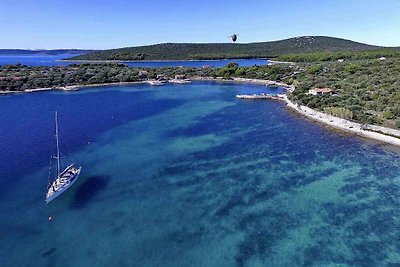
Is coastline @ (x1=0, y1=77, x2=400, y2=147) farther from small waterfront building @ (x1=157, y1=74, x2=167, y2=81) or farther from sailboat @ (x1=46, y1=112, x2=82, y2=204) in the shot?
small waterfront building @ (x1=157, y1=74, x2=167, y2=81)

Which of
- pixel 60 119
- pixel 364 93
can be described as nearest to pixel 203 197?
pixel 60 119

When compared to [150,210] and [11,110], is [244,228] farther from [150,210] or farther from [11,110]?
[11,110]

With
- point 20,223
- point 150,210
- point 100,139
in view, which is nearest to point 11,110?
point 100,139

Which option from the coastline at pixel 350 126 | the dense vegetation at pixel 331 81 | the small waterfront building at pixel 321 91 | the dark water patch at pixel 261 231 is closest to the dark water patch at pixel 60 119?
the dense vegetation at pixel 331 81

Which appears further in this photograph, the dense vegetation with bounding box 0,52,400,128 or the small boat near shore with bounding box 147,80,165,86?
the small boat near shore with bounding box 147,80,165,86

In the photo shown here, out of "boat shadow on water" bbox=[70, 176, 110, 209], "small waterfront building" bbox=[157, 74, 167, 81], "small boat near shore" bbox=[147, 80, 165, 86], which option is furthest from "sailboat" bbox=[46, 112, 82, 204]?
"small waterfront building" bbox=[157, 74, 167, 81]
